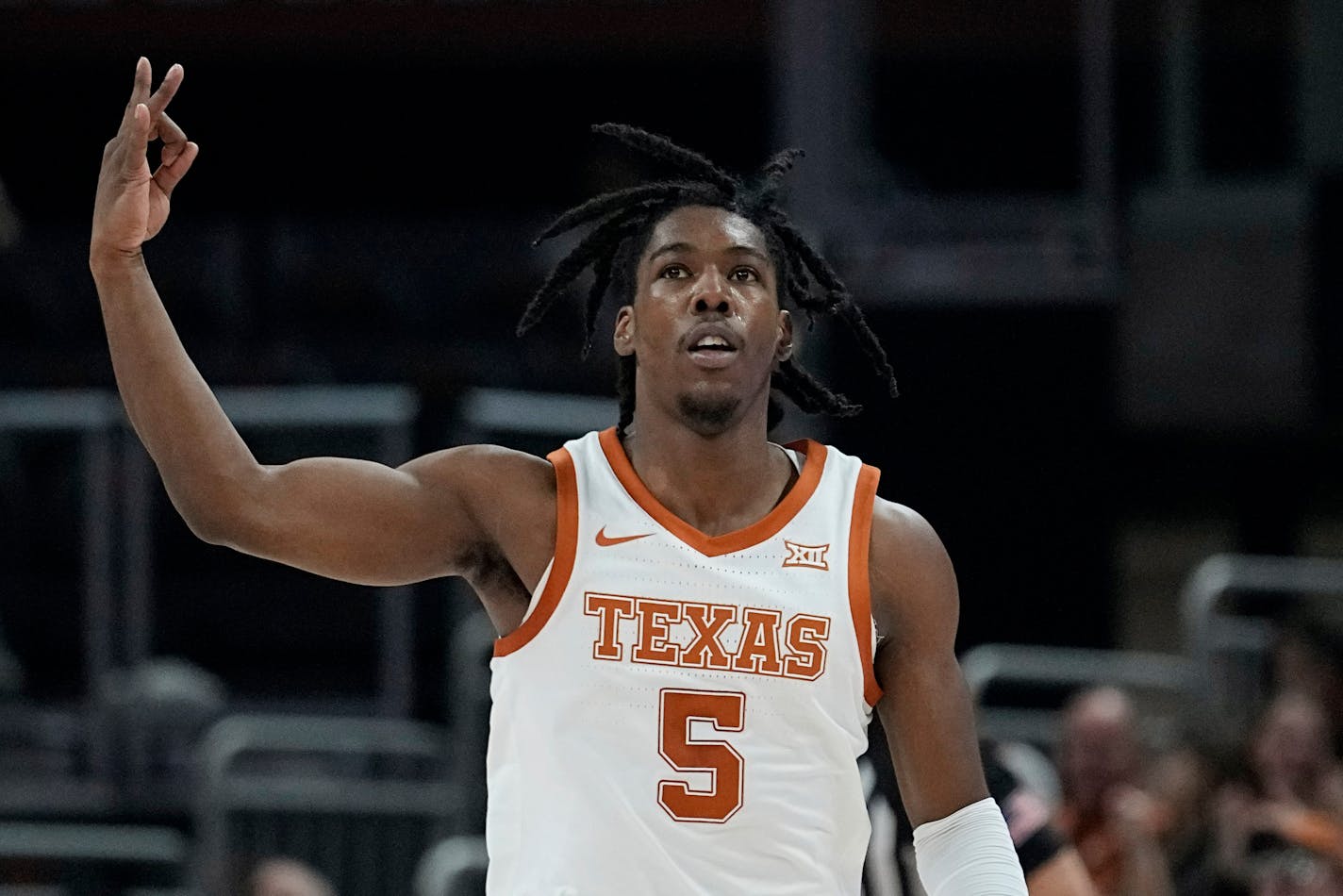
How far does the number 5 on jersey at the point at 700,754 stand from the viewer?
128 inches

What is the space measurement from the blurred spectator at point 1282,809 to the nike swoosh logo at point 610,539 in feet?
12.7

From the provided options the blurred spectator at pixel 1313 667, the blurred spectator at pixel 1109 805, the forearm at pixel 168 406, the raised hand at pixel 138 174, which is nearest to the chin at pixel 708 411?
the forearm at pixel 168 406

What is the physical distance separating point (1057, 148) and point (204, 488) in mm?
8307

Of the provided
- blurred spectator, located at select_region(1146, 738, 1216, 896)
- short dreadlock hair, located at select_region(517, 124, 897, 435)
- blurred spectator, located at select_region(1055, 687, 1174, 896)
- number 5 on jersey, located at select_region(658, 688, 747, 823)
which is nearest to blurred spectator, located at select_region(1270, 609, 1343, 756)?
blurred spectator, located at select_region(1146, 738, 1216, 896)

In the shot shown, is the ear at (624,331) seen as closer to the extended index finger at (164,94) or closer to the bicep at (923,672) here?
the bicep at (923,672)

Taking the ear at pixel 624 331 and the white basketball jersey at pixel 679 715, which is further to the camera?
the ear at pixel 624 331

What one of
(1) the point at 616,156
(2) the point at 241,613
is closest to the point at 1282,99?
(1) the point at 616,156

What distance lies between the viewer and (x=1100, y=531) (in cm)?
1009

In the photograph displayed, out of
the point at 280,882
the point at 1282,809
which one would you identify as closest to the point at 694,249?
the point at 280,882

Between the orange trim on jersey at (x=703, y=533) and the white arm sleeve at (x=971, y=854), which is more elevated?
the orange trim on jersey at (x=703, y=533)

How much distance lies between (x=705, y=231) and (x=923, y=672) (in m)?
0.77

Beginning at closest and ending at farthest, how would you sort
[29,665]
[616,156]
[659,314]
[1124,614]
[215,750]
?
[659,314] → [215,750] → [29,665] → [1124,614] → [616,156]

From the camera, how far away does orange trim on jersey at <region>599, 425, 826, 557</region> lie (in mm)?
3396

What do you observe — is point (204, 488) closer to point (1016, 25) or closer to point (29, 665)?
point (29, 665)
